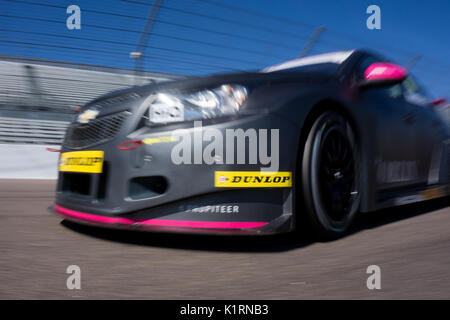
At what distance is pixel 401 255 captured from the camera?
6.78 ft

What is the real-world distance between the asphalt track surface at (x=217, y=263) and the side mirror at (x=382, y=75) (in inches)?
39.3

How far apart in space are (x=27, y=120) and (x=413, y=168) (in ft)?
25.1

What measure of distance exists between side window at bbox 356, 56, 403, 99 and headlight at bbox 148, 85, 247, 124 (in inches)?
42.4

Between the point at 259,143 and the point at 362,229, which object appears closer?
the point at 259,143

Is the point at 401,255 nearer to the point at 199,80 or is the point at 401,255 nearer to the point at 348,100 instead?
the point at 348,100

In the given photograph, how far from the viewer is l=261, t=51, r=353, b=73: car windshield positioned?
274 cm

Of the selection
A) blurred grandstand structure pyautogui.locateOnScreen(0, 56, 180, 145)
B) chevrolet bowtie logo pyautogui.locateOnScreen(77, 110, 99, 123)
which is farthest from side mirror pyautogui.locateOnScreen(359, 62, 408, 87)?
blurred grandstand structure pyautogui.locateOnScreen(0, 56, 180, 145)

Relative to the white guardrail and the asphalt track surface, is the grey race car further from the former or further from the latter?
the white guardrail

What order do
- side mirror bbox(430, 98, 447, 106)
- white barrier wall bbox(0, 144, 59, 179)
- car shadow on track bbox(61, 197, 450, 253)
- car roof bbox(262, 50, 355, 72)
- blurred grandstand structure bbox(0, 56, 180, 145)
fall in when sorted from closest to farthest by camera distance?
car shadow on track bbox(61, 197, 450, 253), car roof bbox(262, 50, 355, 72), side mirror bbox(430, 98, 447, 106), white barrier wall bbox(0, 144, 59, 179), blurred grandstand structure bbox(0, 56, 180, 145)

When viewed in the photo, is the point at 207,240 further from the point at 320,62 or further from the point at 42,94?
the point at 42,94

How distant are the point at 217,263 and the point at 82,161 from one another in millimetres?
1007

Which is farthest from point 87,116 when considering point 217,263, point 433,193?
point 433,193

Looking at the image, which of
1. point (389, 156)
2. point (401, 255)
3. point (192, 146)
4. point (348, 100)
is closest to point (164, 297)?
point (192, 146)

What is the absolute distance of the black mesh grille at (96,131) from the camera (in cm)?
219
